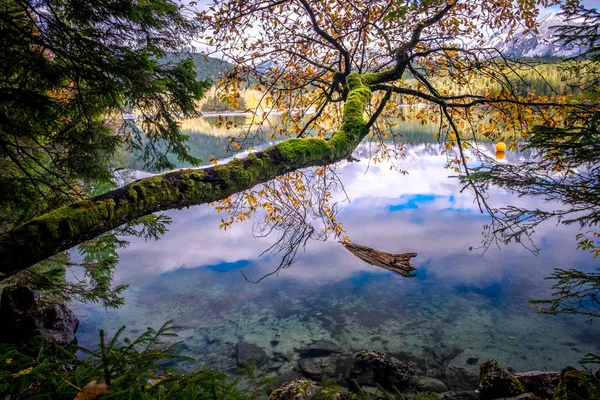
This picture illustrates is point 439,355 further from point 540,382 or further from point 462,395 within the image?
point 540,382

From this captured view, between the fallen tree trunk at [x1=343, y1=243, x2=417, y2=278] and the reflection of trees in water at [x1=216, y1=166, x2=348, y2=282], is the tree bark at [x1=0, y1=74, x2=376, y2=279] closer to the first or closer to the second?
the reflection of trees in water at [x1=216, y1=166, x2=348, y2=282]

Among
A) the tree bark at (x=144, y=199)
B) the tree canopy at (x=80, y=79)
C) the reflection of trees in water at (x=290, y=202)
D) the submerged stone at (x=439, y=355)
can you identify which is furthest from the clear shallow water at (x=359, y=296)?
the tree bark at (x=144, y=199)

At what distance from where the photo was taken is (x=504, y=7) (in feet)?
18.4

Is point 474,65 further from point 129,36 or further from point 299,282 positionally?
point 299,282

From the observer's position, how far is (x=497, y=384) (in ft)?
17.2

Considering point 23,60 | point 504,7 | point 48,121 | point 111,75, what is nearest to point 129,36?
point 111,75

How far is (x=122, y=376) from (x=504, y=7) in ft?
23.6

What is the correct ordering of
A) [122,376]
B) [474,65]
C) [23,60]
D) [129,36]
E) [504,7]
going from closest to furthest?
[122,376], [23,60], [129,36], [474,65], [504,7]

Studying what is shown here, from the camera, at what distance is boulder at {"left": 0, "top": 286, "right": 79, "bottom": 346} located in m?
6.23

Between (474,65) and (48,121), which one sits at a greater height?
(474,65)

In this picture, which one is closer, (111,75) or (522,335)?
(111,75)

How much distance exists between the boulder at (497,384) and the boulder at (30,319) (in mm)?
7251

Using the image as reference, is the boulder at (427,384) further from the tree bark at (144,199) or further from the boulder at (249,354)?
the tree bark at (144,199)

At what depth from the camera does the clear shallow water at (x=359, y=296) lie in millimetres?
7469
